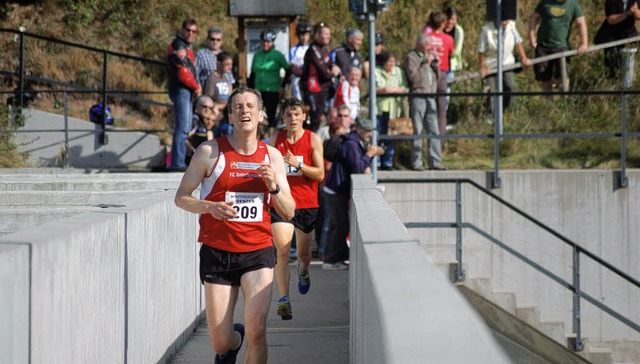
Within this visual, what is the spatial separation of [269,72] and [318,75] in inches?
42.0

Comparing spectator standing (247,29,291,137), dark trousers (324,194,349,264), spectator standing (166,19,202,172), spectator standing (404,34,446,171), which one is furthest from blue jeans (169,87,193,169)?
spectator standing (404,34,446,171)

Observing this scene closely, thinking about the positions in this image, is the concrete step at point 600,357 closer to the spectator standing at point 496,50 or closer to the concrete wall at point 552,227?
the concrete wall at point 552,227

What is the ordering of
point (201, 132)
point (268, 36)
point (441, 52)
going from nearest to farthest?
point (201, 132) → point (268, 36) → point (441, 52)

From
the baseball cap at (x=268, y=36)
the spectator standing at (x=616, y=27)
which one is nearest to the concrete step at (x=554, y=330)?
the baseball cap at (x=268, y=36)

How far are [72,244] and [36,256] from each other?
2.06ft

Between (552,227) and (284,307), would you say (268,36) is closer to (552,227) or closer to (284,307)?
(552,227)

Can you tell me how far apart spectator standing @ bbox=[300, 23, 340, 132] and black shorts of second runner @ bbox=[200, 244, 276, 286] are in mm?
9601

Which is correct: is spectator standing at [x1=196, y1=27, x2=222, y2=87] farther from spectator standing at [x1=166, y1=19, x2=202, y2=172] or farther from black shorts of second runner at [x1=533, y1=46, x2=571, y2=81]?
black shorts of second runner at [x1=533, y1=46, x2=571, y2=81]

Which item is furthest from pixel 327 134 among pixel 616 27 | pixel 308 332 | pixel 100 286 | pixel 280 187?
pixel 100 286

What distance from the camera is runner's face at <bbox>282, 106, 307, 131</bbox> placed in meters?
10.5

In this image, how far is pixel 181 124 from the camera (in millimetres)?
16891

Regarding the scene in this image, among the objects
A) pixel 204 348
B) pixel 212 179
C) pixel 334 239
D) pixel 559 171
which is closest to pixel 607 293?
pixel 559 171

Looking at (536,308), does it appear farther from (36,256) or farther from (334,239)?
(36,256)

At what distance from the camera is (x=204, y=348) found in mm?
9500
